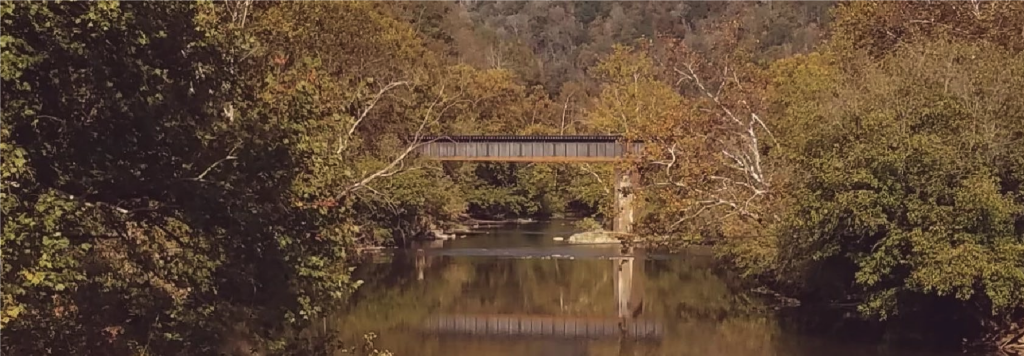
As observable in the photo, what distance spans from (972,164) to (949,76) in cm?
282

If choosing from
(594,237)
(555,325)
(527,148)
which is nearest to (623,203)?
(594,237)

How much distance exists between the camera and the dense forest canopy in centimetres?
1304

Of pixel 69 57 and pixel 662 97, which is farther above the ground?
pixel 662 97

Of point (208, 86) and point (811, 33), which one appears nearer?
point (208, 86)

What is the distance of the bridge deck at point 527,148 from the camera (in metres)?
64.2

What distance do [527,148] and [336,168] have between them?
155 ft

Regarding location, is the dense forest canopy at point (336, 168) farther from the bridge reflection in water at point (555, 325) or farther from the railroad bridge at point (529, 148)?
the railroad bridge at point (529, 148)

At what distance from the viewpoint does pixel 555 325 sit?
31.9m

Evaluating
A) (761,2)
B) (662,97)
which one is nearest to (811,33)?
(761,2)

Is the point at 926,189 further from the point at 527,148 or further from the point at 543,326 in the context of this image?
the point at 527,148

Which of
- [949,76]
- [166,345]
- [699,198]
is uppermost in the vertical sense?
[949,76]

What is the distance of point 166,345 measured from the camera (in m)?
14.1

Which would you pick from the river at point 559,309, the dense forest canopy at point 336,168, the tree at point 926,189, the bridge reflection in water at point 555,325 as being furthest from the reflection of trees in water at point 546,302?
the tree at point 926,189

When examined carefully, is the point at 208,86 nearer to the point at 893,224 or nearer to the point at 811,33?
the point at 893,224
